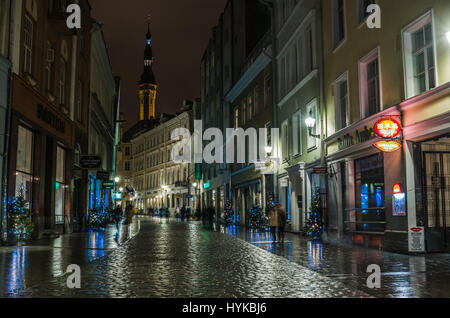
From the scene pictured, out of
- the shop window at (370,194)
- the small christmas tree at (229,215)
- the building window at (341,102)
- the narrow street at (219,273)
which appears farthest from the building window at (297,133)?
the small christmas tree at (229,215)

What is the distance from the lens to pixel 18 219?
16734 millimetres

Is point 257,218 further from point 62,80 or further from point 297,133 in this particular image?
point 62,80

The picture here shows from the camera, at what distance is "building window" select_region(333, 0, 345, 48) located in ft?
63.5

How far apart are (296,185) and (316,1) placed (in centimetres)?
887

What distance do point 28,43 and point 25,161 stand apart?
14.8 feet

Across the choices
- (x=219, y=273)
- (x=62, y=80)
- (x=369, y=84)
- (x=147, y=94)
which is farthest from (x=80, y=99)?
(x=147, y=94)

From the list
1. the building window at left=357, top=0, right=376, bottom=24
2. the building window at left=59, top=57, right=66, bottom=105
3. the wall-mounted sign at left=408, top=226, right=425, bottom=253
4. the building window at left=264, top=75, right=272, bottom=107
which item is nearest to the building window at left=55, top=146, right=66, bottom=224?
the building window at left=59, top=57, right=66, bottom=105

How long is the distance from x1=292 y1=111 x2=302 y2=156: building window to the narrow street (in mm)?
9680

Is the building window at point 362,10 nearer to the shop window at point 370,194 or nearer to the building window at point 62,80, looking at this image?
the shop window at point 370,194

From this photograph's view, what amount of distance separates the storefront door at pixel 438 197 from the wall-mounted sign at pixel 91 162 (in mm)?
17227

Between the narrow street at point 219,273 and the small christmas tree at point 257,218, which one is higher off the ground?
the small christmas tree at point 257,218

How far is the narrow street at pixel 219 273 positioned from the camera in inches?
312

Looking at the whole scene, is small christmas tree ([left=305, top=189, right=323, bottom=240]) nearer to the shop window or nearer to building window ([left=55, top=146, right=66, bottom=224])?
the shop window

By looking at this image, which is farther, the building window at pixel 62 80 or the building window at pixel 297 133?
the building window at pixel 297 133
